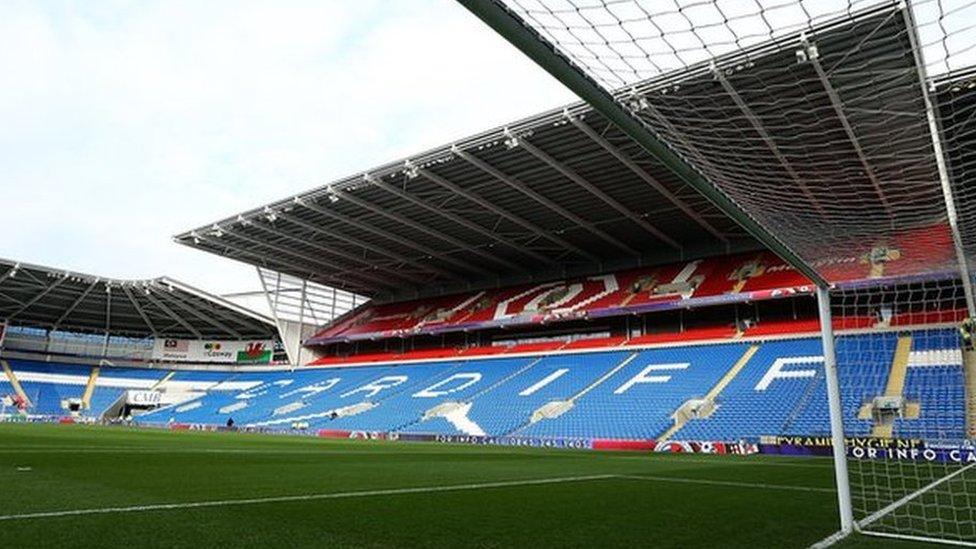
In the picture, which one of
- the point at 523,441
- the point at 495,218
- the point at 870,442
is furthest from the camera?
the point at 495,218

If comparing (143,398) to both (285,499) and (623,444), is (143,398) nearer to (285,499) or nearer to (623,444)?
(623,444)

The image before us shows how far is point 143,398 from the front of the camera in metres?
40.2

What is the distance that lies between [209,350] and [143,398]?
5248 millimetres

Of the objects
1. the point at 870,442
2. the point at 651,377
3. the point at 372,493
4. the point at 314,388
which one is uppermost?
the point at 651,377

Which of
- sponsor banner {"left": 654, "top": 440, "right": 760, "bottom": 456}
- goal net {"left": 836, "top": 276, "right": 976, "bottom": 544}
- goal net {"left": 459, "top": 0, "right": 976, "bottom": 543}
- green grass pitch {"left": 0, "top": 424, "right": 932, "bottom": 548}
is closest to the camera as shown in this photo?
green grass pitch {"left": 0, "top": 424, "right": 932, "bottom": 548}

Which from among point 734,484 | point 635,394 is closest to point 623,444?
point 635,394

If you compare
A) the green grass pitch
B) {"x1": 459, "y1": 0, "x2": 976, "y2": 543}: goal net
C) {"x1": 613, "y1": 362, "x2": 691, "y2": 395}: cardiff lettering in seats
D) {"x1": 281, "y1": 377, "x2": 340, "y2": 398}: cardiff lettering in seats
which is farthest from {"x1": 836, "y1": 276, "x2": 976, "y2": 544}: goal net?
{"x1": 281, "y1": 377, "x2": 340, "y2": 398}: cardiff lettering in seats

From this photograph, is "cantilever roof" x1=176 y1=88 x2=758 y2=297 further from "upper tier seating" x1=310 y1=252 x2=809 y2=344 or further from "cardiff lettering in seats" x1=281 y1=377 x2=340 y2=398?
"cardiff lettering in seats" x1=281 y1=377 x2=340 y2=398

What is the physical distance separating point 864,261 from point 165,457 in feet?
33.7

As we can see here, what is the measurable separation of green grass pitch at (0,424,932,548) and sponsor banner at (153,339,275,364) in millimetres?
34709

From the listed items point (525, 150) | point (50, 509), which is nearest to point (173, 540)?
point (50, 509)

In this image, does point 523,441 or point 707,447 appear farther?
point 523,441

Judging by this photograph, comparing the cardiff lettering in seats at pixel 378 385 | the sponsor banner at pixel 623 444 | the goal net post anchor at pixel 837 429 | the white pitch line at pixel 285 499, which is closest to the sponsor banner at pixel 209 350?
the cardiff lettering in seats at pixel 378 385

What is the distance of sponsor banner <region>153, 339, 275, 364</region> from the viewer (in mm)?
42500
